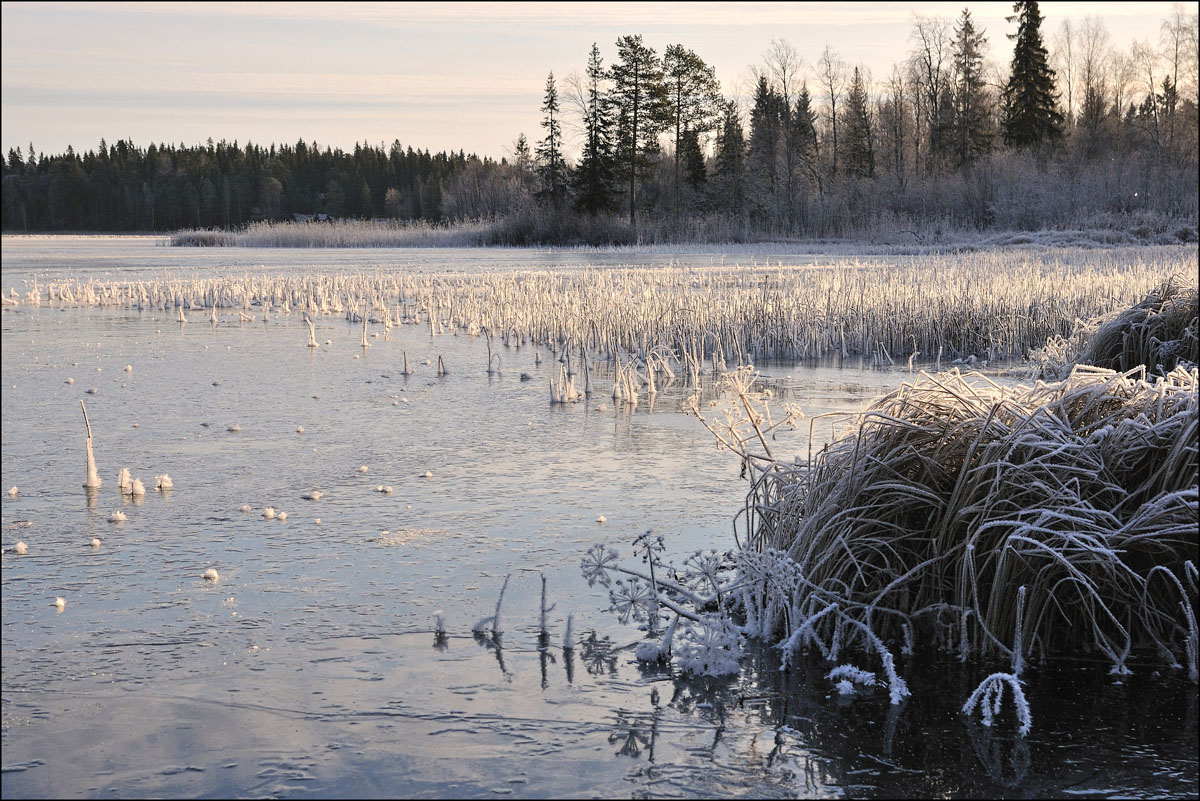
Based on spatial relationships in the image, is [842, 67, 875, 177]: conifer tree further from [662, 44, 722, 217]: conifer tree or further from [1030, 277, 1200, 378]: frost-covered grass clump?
[1030, 277, 1200, 378]: frost-covered grass clump

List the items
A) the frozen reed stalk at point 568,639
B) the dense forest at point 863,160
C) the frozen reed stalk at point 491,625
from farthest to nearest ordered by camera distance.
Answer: the dense forest at point 863,160 → the frozen reed stalk at point 491,625 → the frozen reed stalk at point 568,639

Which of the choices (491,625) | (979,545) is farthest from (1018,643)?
(491,625)

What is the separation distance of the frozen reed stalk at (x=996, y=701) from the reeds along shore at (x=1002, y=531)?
1.07 feet

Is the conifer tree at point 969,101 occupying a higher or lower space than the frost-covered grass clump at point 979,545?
higher

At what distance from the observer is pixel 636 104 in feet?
195

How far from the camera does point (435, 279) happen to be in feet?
82.6

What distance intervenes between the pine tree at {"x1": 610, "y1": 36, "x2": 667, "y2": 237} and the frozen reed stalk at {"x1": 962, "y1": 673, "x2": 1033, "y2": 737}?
55921 millimetres

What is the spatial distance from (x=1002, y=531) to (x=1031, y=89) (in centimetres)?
5748

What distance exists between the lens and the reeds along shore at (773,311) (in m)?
14.5

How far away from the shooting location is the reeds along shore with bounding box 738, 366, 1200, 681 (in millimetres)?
4383

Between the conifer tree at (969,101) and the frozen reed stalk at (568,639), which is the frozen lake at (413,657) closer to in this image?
the frozen reed stalk at (568,639)

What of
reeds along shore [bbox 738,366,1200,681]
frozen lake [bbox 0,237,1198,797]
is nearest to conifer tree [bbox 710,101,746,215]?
A: frozen lake [bbox 0,237,1198,797]

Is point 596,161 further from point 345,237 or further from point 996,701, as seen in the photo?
point 996,701

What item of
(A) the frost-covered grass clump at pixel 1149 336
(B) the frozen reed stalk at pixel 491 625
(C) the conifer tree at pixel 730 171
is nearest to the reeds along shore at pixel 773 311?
(A) the frost-covered grass clump at pixel 1149 336
